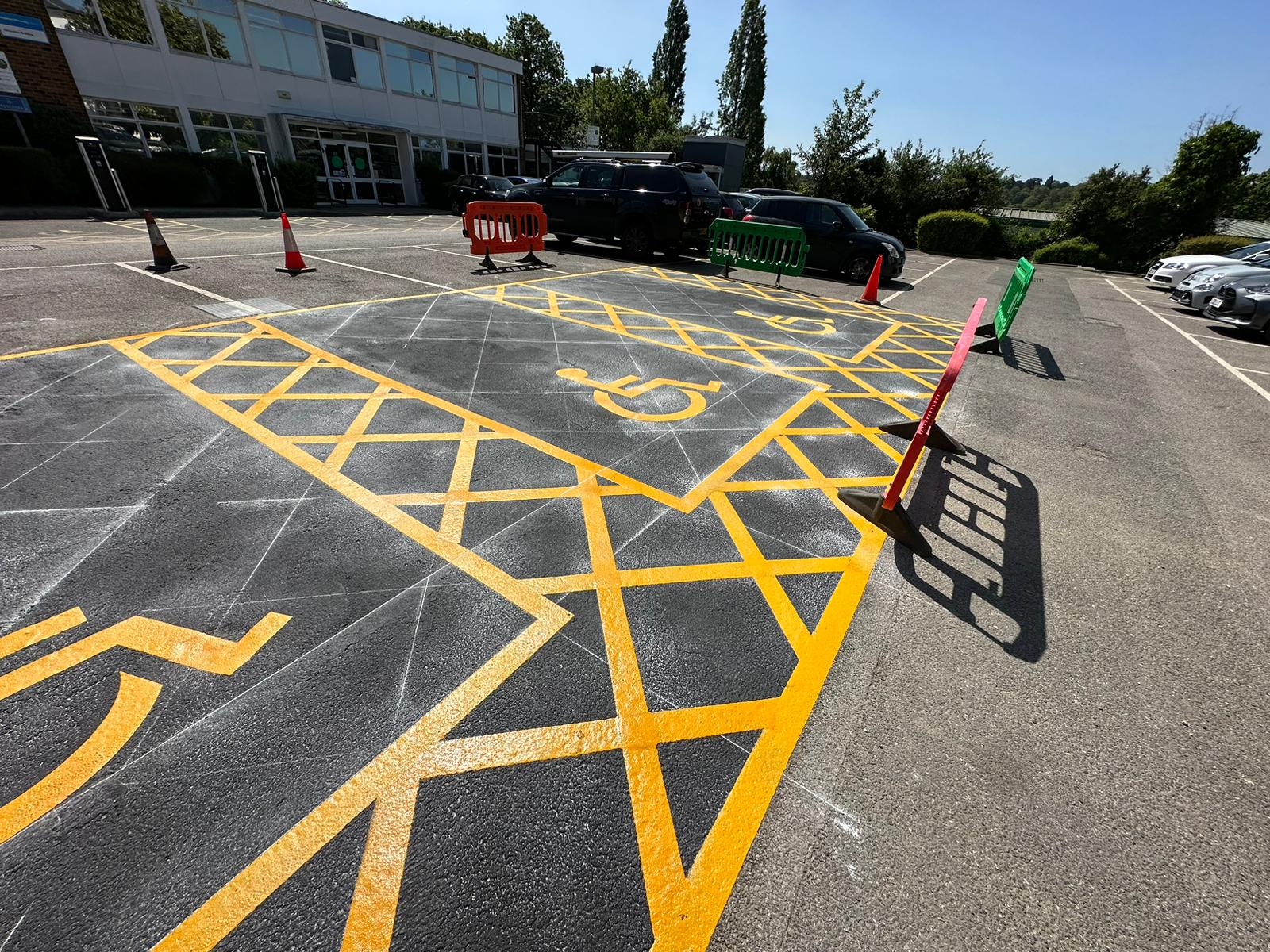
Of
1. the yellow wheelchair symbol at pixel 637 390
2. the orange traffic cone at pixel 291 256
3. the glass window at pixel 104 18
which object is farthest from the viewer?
the glass window at pixel 104 18

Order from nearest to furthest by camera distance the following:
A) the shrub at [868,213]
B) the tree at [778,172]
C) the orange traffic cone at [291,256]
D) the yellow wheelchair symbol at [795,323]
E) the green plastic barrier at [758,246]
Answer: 1. the yellow wheelchair symbol at [795,323]
2. the orange traffic cone at [291,256]
3. the green plastic barrier at [758,246]
4. the shrub at [868,213]
5. the tree at [778,172]

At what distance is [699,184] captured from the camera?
1290 cm

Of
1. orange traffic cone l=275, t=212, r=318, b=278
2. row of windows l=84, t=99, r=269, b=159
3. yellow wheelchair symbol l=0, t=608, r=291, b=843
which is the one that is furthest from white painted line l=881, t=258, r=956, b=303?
row of windows l=84, t=99, r=269, b=159

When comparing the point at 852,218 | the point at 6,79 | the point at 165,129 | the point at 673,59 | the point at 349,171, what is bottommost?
the point at 852,218

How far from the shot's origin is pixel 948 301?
12742mm

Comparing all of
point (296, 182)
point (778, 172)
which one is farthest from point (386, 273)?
point (778, 172)

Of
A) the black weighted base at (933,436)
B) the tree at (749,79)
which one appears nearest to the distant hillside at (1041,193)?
the tree at (749,79)

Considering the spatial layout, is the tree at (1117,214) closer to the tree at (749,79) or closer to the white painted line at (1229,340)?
the white painted line at (1229,340)

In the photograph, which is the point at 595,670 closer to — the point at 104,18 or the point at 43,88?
the point at 43,88

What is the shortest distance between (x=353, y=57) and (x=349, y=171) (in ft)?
17.3

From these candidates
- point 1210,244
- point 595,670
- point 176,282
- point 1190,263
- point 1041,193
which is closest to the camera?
point 595,670

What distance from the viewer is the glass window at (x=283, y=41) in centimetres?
2188

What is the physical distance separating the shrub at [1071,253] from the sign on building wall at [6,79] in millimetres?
39934

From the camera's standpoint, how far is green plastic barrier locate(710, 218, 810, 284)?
39.5 feet
